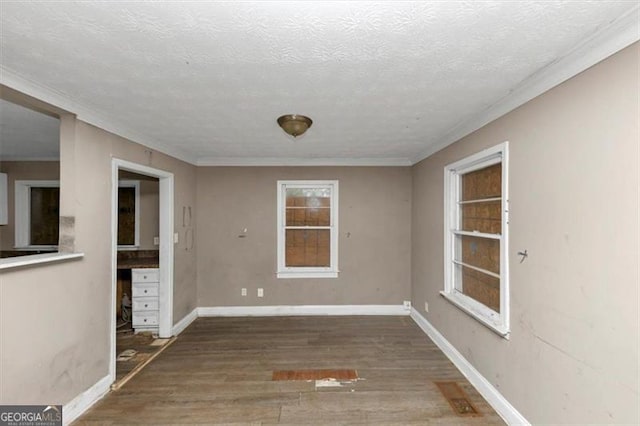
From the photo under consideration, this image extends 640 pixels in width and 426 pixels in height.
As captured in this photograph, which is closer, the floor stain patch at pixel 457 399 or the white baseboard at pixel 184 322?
the floor stain patch at pixel 457 399

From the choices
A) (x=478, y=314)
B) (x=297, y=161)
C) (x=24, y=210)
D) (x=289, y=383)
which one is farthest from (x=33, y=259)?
(x=24, y=210)

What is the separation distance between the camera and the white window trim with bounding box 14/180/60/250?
4.36 metres

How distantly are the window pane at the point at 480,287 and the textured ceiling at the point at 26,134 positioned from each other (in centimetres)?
407

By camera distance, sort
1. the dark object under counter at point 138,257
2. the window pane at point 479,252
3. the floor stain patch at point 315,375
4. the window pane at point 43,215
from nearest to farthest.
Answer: the window pane at point 479,252
the floor stain patch at point 315,375
the dark object under counter at point 138,257
the window pane at point 43,215

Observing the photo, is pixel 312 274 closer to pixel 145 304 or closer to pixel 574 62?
pixel 145 304

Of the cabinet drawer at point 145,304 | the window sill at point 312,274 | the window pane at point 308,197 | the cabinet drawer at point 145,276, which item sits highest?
the window pane at point 308,197

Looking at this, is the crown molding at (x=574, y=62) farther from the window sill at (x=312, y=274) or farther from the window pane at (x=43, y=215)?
the window pane at (x=43, y=215)

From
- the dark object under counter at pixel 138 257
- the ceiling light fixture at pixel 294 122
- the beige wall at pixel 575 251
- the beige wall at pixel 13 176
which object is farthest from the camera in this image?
the beige wall at pixel 13 176

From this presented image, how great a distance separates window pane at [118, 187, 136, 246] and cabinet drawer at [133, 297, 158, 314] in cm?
105

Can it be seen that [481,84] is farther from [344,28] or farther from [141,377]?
[141,377]

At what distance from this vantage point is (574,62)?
5.09 ft

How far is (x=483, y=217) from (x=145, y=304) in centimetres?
404

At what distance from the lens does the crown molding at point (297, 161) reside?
4.35 meters

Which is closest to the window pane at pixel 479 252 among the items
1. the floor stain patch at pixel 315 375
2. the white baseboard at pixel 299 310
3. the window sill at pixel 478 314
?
the window sill at pixel 478 314
